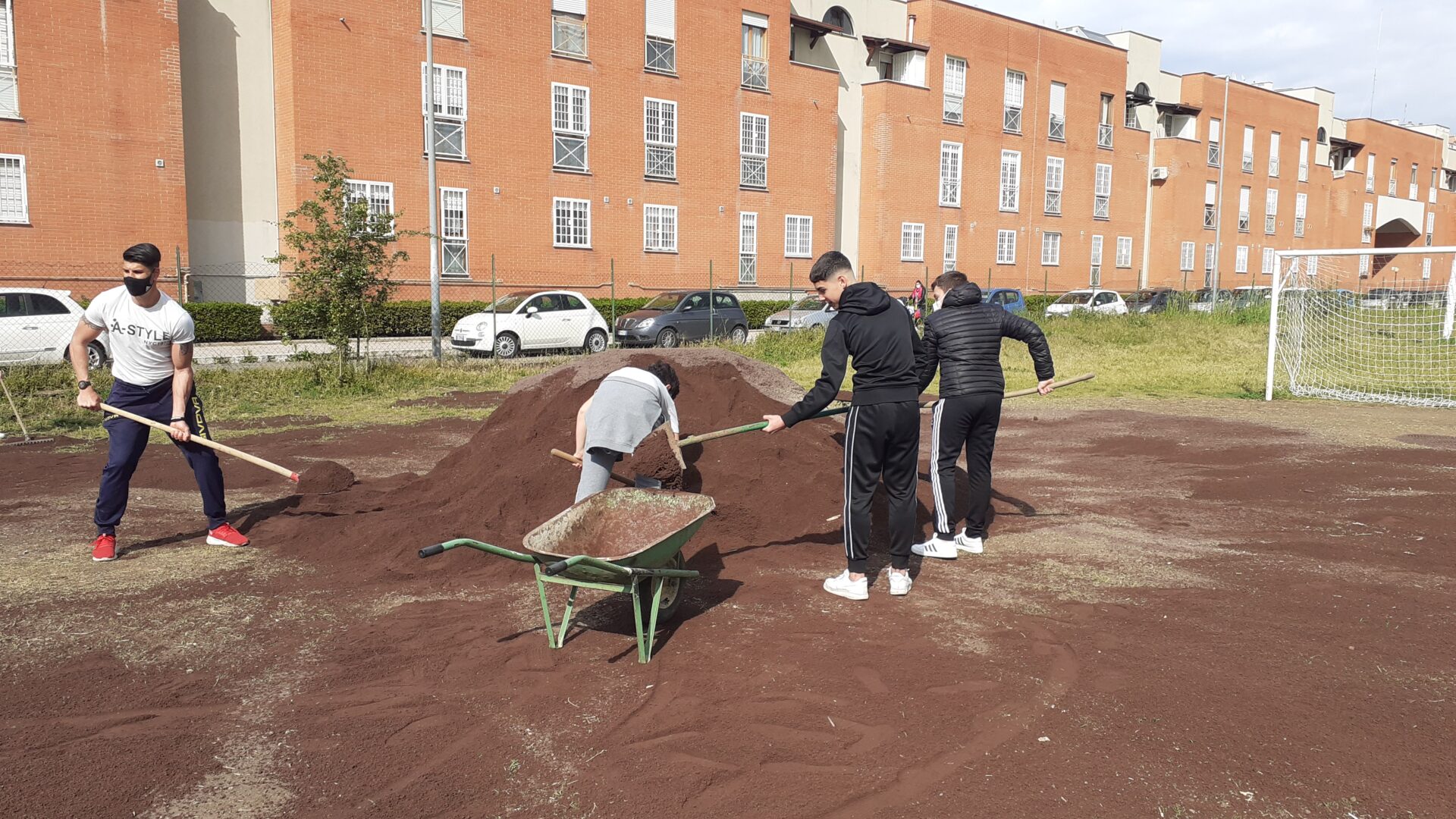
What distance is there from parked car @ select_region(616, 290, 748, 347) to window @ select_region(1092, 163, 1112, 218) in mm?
25997

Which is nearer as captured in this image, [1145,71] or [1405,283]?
[1145,71]

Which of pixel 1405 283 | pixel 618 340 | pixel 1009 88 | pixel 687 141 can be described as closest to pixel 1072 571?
pixel 618 340

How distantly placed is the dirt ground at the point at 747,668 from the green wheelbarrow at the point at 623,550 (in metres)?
0.19

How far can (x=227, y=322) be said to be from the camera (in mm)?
21828

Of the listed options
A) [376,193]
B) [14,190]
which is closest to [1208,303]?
[376,193]

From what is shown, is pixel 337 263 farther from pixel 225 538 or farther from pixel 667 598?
pixel 667 598

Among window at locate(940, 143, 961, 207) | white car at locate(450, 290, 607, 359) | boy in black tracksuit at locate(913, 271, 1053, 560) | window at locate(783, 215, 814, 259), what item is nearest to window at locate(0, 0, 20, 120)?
white car at locate(450, 290, 607, 359)

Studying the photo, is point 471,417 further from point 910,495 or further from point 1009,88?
point 1009,88

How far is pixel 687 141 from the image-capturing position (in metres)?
30.9

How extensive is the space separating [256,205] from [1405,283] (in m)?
55.9

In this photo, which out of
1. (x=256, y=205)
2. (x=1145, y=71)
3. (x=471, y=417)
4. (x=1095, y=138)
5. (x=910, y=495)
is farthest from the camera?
(x=1145, y=71)

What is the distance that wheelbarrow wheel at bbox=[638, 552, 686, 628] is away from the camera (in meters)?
5.07

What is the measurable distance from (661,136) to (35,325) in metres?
18.5

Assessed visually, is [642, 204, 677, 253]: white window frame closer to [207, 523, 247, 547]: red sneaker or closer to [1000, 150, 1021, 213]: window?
[1000, 150, 1021, 213]: window
